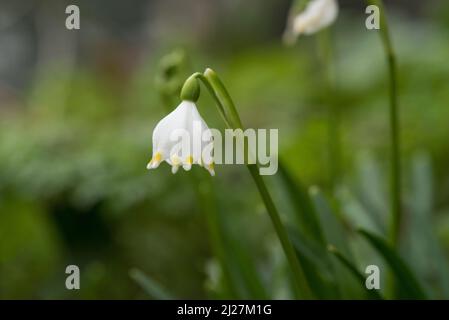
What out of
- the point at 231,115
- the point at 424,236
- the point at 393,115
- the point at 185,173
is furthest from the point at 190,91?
the point at 185,173

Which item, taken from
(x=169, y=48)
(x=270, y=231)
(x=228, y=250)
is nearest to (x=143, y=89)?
(x=169, y=48)

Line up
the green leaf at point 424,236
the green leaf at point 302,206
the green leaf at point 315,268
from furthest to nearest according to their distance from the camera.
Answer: the green leaf at point 424,236 < the green leaf at point 302,206 < the green leaf at point 315,268

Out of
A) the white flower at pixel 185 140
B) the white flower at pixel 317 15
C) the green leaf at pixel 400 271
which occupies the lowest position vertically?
the green leaf at pixel 400 271

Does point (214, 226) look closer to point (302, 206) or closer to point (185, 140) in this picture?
point (302, 206)

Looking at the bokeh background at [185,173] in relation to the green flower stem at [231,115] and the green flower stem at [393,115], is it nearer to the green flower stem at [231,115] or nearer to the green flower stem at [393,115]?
the green flower stem at [393,115]

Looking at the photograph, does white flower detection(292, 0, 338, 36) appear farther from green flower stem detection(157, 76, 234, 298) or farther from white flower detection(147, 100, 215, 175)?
white flower detection(147, 100, 215, 175)

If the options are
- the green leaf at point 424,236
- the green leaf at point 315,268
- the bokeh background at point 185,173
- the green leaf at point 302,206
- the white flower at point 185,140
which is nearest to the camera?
the white flower at point 185,140

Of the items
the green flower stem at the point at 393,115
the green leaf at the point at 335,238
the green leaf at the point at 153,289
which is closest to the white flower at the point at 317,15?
the green flower stem at the point at 393,115
